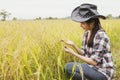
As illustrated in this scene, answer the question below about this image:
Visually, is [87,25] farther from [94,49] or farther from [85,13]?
[94,49]

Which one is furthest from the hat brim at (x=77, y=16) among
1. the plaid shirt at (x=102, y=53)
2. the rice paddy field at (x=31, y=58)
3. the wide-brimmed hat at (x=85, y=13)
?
the rice paddy field at (x=31, y=58)

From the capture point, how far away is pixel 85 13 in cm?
322

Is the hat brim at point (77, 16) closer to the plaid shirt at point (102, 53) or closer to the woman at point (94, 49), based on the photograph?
the woman at point (94, 49)

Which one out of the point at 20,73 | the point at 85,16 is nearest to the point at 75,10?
the point at 85,16

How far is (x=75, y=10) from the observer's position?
3412 millimetres

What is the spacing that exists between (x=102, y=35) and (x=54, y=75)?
708 millimetres

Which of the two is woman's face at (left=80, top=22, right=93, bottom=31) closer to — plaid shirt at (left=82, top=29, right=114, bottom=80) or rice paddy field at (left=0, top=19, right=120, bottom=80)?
plaid shirt at (left=82, top=29, right=114, bottom=80)

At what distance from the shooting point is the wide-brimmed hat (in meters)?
3.12

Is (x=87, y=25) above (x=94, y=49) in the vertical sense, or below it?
above

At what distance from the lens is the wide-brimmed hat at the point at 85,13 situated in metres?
3.12

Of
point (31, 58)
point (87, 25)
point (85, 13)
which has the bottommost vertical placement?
point (31, 58)

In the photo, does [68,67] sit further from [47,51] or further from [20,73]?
[20,73]

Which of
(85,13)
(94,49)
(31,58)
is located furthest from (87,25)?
(31,58)

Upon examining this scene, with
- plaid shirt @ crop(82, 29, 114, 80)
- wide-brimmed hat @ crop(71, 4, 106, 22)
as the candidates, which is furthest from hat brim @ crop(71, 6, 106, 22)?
plaid shirt @ crop(82, 29, 114, 80)
